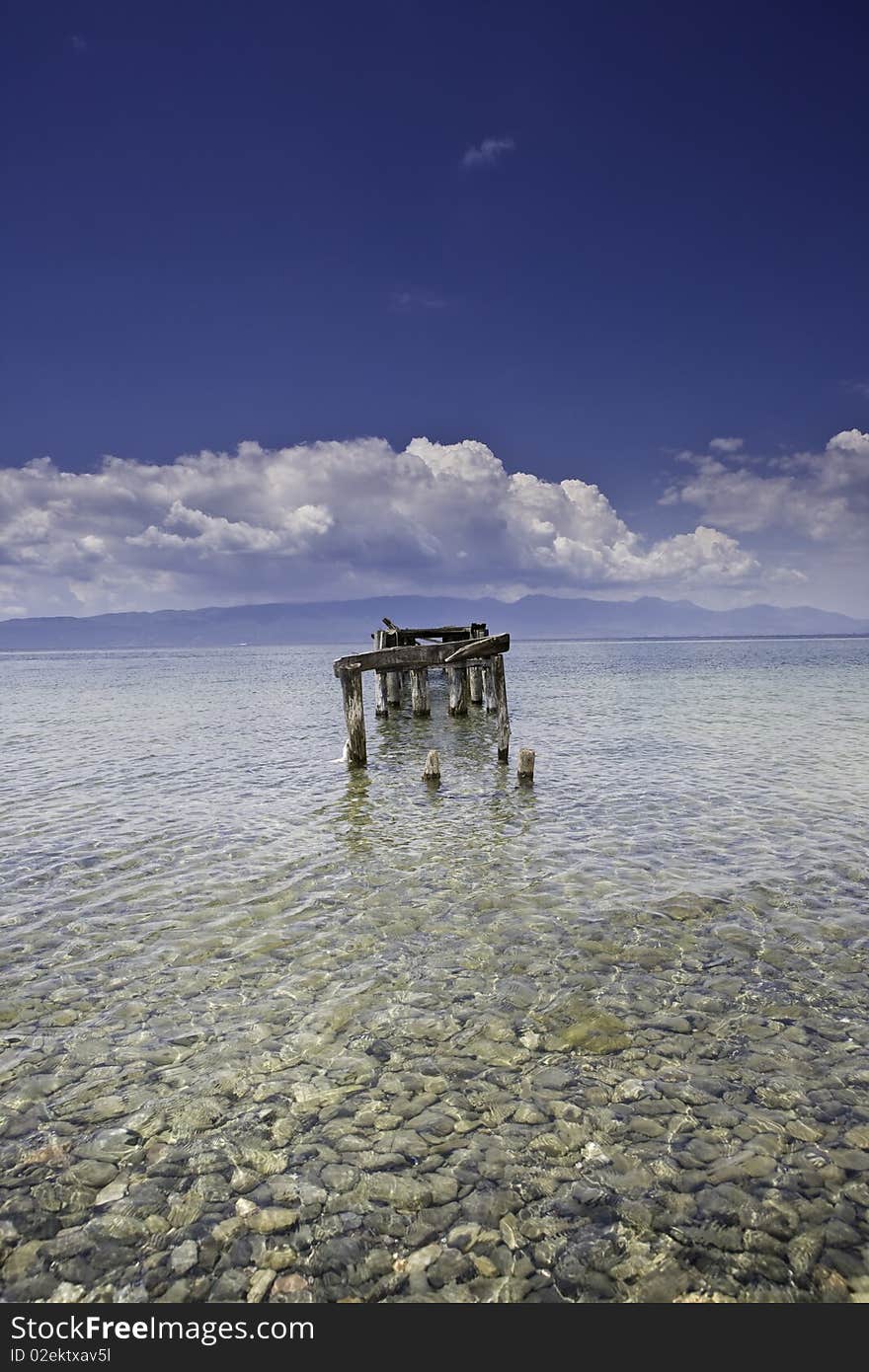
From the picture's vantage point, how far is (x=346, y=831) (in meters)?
12.4

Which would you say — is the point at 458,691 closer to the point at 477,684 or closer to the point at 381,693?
the point at 381,693

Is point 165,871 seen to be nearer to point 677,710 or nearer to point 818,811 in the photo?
point 818,811

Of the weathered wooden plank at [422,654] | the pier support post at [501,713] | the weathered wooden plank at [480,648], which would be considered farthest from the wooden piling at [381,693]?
the weathered wooden plank at [480,648]

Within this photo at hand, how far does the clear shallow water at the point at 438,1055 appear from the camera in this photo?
3.76 meters

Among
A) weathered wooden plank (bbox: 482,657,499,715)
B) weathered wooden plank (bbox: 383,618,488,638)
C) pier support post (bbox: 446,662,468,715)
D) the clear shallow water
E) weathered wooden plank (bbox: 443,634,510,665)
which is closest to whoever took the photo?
the clear shallow water

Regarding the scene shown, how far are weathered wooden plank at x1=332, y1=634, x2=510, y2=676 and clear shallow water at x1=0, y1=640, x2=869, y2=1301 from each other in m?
5.42

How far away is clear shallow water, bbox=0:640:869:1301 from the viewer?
376 centimetres

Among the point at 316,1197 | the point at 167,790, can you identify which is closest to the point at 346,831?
the point at 167,790

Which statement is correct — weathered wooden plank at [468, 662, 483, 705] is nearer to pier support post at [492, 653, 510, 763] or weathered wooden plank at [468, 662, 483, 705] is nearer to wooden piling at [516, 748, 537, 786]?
pier support post at [492, 653, 510, 763]

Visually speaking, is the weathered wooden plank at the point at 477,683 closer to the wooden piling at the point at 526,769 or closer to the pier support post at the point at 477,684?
the pier support post at the point at 477,684

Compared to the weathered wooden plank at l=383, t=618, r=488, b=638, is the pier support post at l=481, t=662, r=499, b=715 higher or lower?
lower

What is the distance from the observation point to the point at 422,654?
19031mm

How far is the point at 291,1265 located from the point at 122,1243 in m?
0.97

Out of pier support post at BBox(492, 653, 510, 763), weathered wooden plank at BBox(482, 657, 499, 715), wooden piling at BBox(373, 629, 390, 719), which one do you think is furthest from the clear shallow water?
weathered wooden plank at BBox(482, 657, 499, 715)
